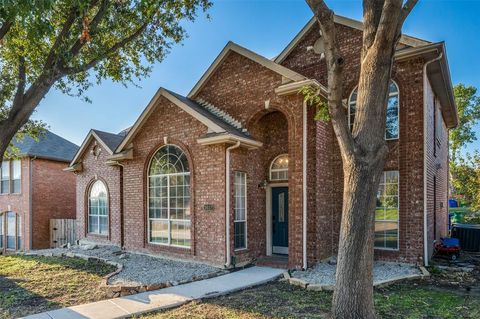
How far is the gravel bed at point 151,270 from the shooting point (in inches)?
323

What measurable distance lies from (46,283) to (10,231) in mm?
14889

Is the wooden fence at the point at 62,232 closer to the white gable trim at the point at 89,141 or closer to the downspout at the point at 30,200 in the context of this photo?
the downspout at the point at 30,200

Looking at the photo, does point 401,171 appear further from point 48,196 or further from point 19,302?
point 48,196

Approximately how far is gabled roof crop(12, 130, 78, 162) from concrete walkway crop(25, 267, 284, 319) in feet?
50.3

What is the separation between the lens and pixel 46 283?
27.5 ft

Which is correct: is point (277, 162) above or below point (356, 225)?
above

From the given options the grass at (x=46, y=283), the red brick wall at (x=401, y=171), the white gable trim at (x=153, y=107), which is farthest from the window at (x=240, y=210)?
the grass at (x=46, y=283)

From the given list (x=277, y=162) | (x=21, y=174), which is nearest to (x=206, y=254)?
(x=277, y=162)

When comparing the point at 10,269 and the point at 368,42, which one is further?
the point at 10,269

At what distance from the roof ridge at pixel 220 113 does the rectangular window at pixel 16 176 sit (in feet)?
46.6

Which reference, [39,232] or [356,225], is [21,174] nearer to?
[39,232]

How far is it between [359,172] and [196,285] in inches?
194

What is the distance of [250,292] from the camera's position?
739 centimetres

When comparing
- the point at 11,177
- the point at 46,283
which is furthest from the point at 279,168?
the point at 11,177
